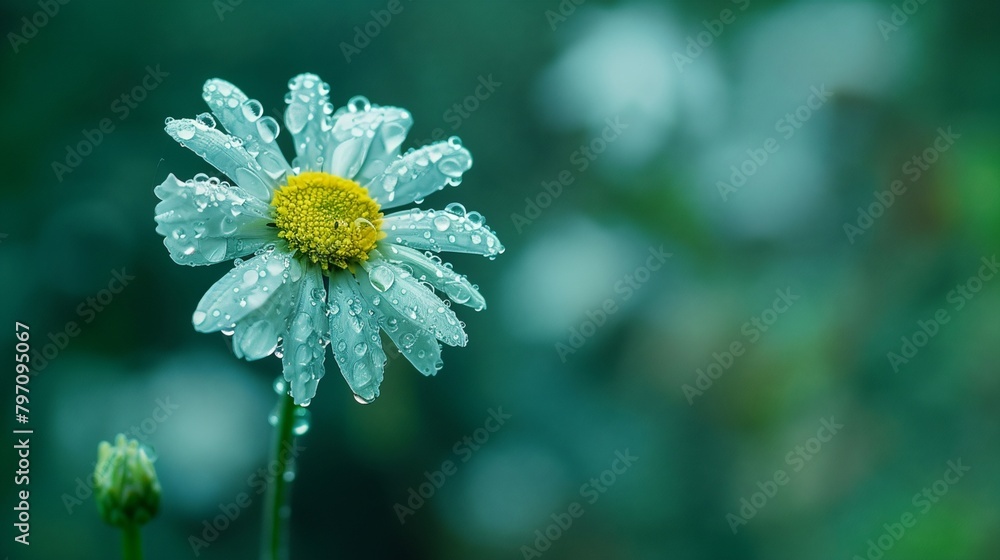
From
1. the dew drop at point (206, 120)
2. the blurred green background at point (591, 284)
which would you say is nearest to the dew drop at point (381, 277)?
the dew drop at point (206, 120)

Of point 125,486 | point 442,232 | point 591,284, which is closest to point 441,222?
point 442,232

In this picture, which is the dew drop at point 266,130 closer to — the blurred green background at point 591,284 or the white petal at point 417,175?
the white petal at point 417,175

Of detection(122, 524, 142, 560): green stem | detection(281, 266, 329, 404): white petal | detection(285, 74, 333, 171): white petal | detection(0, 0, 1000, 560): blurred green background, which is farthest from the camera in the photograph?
detection(0, 0, 1000, 560): blurred green background

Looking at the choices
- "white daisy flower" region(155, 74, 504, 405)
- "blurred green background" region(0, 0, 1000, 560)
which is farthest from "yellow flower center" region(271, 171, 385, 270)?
"blurred green background" region(0, 0, 1000, 560)

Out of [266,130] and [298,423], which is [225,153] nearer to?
[266,130]

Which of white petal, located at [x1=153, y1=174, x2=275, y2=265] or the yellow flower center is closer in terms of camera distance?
white petal, located at [x1=153, y1=174, x2=275, y2=265]

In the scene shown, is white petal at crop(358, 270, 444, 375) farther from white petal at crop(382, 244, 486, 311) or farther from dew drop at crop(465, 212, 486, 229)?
dew drop at crop(465, 212, 486, 229)

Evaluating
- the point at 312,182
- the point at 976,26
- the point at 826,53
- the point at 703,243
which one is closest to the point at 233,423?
the point at 312,182
